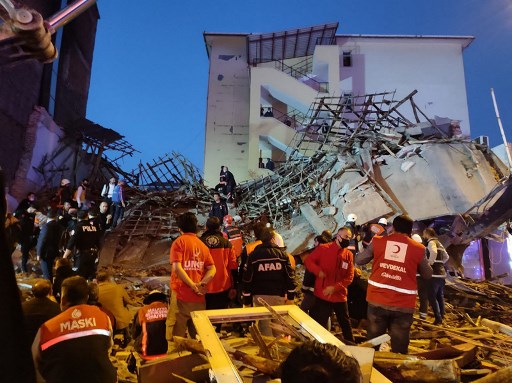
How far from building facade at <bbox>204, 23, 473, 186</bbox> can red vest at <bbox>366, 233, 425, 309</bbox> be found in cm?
1922

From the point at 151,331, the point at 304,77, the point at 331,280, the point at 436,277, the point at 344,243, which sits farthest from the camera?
the point at 304,77

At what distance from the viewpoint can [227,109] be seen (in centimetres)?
2589

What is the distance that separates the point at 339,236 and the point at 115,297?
343cm

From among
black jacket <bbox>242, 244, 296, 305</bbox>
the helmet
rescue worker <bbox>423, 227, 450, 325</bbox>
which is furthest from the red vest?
the helmet

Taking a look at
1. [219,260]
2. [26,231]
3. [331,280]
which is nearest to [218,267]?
[219,260]

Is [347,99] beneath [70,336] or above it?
above

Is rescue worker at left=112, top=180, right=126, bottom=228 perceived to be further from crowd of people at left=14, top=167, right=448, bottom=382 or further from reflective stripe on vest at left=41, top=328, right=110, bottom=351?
reflective stripe on vest at left=41, top=328, right=110, bottom=351

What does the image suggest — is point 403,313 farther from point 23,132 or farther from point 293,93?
point 293,93

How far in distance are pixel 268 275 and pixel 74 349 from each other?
2.96 meters

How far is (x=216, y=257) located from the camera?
519 centimetres

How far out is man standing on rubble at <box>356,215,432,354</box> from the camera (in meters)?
4.17

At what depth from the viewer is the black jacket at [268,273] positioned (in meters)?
5.00

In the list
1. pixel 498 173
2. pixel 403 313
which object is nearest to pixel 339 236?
pixel 403 313

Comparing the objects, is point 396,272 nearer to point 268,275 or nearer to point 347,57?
point 268,275
